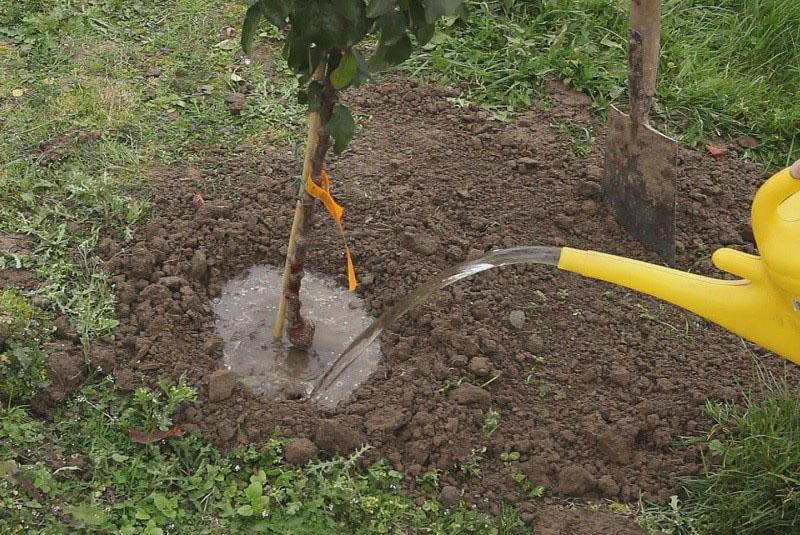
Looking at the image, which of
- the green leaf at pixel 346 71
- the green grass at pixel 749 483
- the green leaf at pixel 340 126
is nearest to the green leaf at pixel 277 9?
the green leaf at pixel 346 71

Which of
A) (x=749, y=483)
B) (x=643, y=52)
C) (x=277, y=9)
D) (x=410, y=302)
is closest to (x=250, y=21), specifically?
(x=277, y=9)

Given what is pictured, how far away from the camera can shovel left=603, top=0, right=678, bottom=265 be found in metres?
2.89

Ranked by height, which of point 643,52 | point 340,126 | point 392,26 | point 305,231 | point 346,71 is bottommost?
point 305,231

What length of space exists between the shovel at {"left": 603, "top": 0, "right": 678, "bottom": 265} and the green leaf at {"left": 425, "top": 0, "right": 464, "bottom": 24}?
1.19 metres

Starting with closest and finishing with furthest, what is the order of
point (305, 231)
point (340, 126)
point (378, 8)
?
point (378, 8), point (340, 126), point (305, 231)

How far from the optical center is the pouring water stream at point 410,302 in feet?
8.89

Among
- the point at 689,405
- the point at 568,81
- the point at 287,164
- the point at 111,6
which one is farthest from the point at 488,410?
the point at 111,6

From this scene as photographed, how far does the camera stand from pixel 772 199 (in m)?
2.08

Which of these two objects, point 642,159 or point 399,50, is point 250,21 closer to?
point 399,50

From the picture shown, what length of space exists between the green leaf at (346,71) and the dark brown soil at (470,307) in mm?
914

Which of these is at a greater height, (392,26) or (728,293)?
(392,26)

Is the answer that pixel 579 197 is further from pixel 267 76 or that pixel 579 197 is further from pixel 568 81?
pixel 267 76

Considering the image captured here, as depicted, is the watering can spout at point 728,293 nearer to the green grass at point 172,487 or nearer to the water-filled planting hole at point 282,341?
the green grass at point 172,487

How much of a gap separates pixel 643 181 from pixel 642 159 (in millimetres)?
71
